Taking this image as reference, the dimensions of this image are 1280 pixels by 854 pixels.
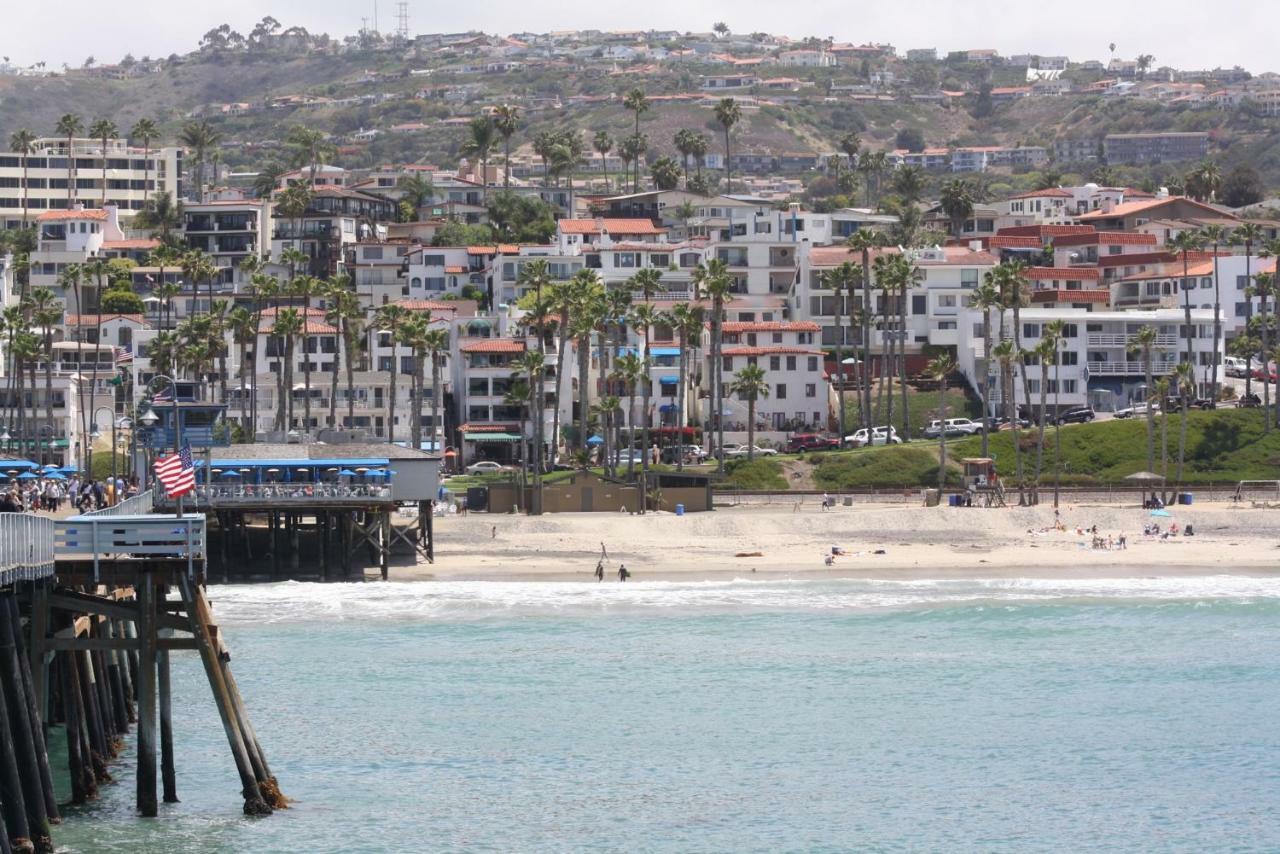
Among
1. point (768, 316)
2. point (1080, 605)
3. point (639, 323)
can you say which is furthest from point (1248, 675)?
point (768, 316)

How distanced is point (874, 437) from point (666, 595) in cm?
4594

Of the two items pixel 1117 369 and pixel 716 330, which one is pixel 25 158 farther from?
pixel 1117 369

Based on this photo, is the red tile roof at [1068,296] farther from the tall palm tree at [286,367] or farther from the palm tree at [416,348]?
the tall palm tree at [286,367]

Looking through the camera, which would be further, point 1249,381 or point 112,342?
point 112,342

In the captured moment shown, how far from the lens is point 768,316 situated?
131 metres

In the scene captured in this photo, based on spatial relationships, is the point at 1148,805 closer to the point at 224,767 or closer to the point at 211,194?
the point at 224,767

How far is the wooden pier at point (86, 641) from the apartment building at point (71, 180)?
506 feet

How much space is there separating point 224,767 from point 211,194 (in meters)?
147

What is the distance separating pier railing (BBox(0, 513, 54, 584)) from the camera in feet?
95.6

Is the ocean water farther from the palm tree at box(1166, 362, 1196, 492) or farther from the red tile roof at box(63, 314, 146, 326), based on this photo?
the red tile roof at box(63, 314, 146, 326)

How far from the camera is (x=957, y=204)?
Result: 16550 cm

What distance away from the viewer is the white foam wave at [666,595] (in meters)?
65.0

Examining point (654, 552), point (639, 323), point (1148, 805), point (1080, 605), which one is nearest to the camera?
point (1148, 805)

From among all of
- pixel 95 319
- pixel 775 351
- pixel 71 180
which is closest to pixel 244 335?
pixel 775 351
